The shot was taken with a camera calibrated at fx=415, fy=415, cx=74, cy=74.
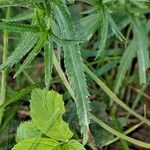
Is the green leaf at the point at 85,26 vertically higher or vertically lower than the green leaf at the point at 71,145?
higher

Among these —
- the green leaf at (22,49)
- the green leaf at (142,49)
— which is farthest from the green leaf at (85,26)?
the green leaf at (22,49)

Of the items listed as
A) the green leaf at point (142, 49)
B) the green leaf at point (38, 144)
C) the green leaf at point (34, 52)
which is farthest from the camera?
the green leaf at point (142, 49)

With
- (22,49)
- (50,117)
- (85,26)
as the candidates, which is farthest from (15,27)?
(85,26)

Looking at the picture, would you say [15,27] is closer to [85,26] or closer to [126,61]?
[85,26]

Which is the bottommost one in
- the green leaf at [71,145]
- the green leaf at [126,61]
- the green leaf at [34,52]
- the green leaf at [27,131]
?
the green leaf at [71,145]

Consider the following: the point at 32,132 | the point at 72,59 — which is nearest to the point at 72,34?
the point at 72,59

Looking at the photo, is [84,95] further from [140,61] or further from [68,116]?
[140,61]

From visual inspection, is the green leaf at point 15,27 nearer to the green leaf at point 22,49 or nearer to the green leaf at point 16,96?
the green leaf at point 22,49

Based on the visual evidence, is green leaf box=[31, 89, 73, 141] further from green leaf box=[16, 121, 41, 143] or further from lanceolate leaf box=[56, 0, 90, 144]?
lanceolate leaf box=[56, 0, 90, 144]
